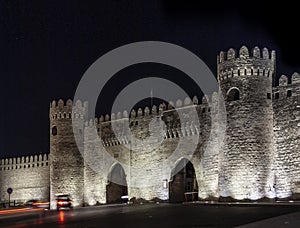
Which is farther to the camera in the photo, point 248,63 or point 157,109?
point 157,109

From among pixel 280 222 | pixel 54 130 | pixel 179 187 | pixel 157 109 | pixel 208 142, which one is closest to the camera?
pixel 280 222

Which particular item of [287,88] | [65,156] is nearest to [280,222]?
[287,88]

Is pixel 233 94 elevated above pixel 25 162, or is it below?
above

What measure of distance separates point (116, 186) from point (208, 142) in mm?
7384

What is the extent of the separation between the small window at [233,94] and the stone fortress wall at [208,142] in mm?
38

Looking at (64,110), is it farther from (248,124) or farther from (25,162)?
(248,124)

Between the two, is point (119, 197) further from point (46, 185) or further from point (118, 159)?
point (46, 185)

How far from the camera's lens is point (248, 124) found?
21.5m

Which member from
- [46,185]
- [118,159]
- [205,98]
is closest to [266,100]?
[205,98]

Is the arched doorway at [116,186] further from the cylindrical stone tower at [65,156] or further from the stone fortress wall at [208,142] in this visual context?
the cylindrical stone tower at [65,156]

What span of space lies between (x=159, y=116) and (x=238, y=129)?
5.47 metres

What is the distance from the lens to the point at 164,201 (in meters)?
25.6

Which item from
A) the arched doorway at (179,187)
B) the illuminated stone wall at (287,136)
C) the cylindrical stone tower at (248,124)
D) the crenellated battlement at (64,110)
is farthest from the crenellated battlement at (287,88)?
the crenellated battlement at (64,110)

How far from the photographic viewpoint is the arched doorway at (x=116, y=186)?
2909 centimetres
